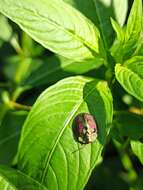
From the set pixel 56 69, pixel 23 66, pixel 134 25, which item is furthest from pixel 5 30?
pixel 134 25

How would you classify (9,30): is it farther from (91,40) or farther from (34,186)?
(34,186)

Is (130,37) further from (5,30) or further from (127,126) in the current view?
(5,30)

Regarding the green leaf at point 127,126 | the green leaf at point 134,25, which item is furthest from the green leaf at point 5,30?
the green leaf at point 134,25

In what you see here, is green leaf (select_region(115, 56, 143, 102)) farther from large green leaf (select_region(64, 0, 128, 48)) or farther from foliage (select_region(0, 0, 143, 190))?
large green leaf (select_region(64, 0, 128, 48))

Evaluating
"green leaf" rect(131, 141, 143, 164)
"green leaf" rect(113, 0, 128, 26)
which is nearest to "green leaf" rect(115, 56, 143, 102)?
"green leaf" rect(131, 141, 143, 164)

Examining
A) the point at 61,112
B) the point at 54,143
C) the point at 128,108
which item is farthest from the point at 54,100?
the point at 128,108

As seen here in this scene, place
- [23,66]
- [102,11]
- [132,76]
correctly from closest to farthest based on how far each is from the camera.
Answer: [132,76] < [102,11] < [23,66]
